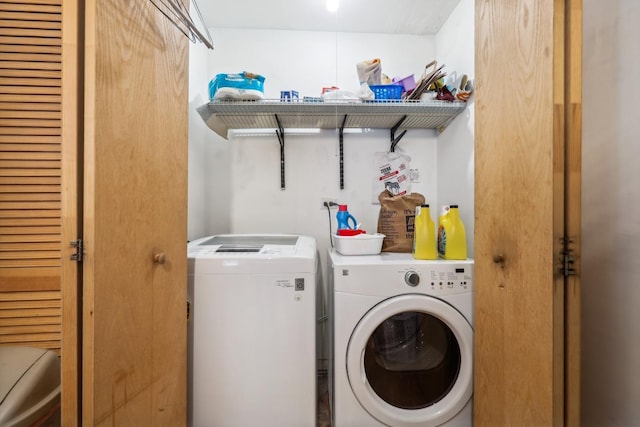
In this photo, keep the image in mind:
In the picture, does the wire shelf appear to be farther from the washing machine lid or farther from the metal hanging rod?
the washing machine lid

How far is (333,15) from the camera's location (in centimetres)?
183

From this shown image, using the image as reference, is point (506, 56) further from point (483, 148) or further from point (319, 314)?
point (319, 314)

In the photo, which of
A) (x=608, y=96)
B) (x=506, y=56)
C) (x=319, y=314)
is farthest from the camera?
(x=319, y=314)

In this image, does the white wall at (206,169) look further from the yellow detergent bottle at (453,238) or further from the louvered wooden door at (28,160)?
the yellow detergent bottle at (453,238)

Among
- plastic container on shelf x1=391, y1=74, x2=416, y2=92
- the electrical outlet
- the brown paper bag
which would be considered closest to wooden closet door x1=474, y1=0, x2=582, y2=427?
the brown paper bag

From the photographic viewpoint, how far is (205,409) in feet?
3.85

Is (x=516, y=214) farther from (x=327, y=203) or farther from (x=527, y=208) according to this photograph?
(x=327, y=203)

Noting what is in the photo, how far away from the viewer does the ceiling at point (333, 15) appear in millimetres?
1725

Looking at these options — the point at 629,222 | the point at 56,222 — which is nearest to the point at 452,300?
the point at 629,222

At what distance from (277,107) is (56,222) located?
1.12 meters

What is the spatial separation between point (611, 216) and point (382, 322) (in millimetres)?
907

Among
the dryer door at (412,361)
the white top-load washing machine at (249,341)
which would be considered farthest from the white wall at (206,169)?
the dryer door at (412,361)

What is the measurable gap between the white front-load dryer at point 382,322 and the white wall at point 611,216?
15.9 inches

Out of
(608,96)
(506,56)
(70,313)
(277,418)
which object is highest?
(506,56)
